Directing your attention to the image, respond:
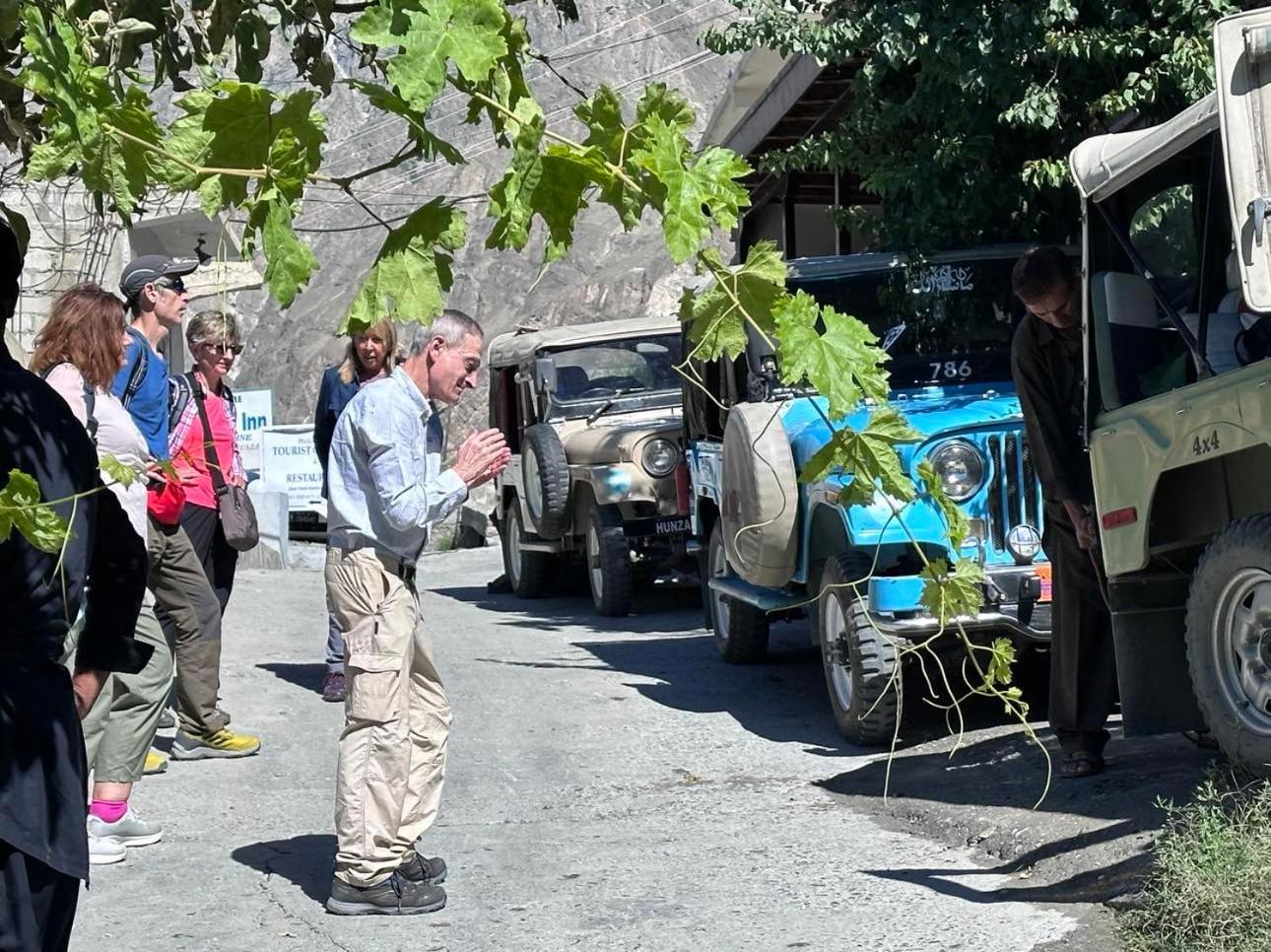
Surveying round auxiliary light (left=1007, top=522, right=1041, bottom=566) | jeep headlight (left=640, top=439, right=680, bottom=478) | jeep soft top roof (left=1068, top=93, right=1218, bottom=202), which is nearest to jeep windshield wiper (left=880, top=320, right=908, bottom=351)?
round auxiliary light (left=1007, top=522, right=1041, bottom=566)

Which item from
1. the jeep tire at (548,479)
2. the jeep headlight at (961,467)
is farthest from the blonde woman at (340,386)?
the jeep tire at (548,479)

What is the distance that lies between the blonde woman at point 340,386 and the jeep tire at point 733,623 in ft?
6.99

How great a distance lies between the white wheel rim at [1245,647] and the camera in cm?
552

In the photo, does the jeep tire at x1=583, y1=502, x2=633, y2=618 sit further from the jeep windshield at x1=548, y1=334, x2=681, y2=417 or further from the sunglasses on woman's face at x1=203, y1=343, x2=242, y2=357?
the sunglasses on woman's face at x1=203, y1=343, x2=242, y2=357

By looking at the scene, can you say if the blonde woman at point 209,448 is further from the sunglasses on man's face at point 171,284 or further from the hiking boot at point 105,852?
the hiking boot at point 105,852

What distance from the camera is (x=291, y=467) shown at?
25047 millimetres

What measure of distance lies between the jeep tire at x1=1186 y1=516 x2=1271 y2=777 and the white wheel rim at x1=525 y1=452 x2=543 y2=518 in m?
8.49

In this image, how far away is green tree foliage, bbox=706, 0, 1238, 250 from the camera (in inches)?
397

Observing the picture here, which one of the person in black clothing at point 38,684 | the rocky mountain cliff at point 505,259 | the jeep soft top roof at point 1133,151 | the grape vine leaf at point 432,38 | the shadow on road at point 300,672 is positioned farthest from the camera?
the rocky mountain cliff at point 505,259

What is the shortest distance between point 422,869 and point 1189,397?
9.22 ft

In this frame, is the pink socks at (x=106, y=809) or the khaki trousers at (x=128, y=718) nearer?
the khaki trousers at (x=128, y=718)

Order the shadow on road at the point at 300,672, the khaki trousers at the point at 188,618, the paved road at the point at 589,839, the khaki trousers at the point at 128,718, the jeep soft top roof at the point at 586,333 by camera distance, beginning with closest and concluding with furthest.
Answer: the paved road at the point at 589,839
the khaki trousers at the point at 128,718
the khaki trousers at the point at 188,618
the shadow on road at the point at 300,672
the jeep soft top roof at the point at 586,333

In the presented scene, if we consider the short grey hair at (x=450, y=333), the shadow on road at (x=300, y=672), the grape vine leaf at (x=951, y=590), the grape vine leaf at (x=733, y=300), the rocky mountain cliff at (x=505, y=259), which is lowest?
the shadow on road at (x=300, y=672)

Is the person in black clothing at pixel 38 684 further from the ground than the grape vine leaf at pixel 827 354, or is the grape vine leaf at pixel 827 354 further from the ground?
the grape vine leaf at pixel 827 354
